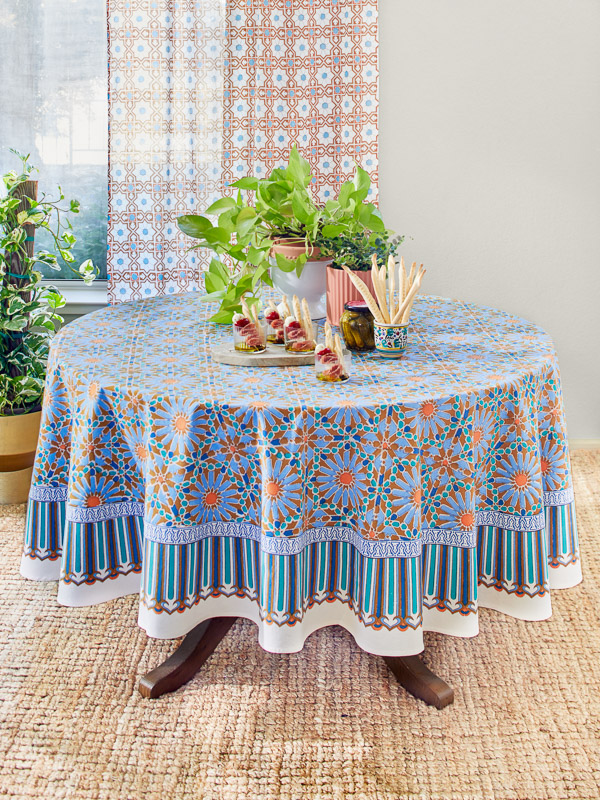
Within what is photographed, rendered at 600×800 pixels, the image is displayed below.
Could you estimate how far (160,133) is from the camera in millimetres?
2881

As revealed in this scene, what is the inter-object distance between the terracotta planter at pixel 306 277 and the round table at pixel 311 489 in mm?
313

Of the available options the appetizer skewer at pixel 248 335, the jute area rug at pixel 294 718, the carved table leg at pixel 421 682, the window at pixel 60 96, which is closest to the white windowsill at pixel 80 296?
the window at pixel 60 96

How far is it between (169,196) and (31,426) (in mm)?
1016

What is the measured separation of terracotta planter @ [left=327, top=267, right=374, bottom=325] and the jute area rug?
80 centimetres

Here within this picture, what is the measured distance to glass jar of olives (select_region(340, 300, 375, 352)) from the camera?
5.59ft

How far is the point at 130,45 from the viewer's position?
9.23ft

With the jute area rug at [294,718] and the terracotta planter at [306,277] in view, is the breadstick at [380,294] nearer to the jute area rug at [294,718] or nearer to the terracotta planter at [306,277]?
the terracotta planter at [306,277]

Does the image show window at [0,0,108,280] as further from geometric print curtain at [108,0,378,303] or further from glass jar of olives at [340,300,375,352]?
glass jar of olives at [340,300,375,352]

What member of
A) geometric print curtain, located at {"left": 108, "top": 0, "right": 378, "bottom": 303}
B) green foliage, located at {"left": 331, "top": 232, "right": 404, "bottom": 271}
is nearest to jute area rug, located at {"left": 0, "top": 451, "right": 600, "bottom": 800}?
green foliage, located at {"left": 331, "top": 232, "right": 404, "bottom": 271}

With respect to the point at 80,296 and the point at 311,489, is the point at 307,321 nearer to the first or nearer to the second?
the point at 311,489

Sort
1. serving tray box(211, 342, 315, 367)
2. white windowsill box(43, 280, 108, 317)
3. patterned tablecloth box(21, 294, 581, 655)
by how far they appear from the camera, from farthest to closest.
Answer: white windowsill box(43, 280, 108, 317) < serving tray box(211, 342, 315, 367) < patterned tablecloth box(21, 294, 581, 655)

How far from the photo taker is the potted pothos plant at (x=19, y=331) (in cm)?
249

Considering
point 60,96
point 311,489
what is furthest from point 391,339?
point 60,96

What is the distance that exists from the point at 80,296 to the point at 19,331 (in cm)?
73
